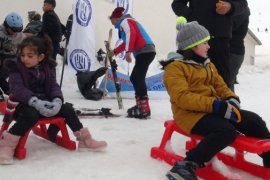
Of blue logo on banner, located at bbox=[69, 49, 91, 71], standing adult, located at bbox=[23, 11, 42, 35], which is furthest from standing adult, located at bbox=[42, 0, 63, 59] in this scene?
blue logo on banner, located at bbox=[69, 49, 91, 71]

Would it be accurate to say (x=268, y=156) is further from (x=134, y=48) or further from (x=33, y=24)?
(x=33, y=24)

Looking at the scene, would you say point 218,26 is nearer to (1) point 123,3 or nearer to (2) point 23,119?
(2) point 23,119

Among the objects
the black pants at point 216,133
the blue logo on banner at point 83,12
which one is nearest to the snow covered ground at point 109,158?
the black pants at point 216,133

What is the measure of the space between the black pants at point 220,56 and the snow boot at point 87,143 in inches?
50.2

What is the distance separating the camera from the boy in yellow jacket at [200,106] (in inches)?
117

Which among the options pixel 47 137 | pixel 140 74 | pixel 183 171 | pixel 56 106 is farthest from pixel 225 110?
pixel 140 74

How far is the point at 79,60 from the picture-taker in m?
7.55

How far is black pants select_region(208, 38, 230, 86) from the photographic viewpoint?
4.06 meters

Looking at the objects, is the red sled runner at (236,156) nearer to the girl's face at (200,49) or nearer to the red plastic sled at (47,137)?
Answer: the girl's face at (200,49)

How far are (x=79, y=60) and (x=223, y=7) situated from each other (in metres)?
4.02

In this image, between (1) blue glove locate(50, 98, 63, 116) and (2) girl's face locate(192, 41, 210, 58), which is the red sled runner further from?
(1) blue glove locate(50, 98, 63, 116)

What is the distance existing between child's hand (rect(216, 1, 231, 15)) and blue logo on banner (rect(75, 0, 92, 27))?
148 inches

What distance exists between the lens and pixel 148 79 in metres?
7.87

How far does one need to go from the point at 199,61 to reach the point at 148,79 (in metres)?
4.45
